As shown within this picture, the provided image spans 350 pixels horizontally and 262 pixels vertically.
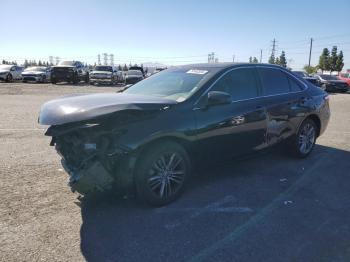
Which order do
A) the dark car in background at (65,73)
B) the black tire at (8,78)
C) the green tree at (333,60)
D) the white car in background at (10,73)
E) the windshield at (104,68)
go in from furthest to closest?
1. the green tree at (333,60)
2. the black tire at (8,78)
3. the white car in background at (10,73)
4. the windshield at (104,68)
5. the dark car in background at (65,73)

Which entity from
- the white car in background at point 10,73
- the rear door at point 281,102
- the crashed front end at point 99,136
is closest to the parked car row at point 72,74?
the white car in background at point 10,73

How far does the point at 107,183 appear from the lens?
3953 mm

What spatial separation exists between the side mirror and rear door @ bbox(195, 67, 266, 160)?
0.10 metres

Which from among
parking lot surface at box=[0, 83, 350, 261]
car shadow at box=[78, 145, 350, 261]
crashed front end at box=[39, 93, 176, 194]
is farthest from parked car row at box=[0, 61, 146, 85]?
crashed front end at box=[39, 93, 176, 194]

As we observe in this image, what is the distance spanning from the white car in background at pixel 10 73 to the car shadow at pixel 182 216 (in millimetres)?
31668

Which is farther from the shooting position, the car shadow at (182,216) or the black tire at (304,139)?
the black tire at (304,139)

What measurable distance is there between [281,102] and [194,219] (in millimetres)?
2756

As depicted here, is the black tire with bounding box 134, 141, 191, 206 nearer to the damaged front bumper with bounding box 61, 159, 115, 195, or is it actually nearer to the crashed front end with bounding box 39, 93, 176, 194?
the crashed front end with bounding box 39, 93, 176, 194

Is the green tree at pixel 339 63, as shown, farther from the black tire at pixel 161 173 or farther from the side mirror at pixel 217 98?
the black tire at pixel 161 173

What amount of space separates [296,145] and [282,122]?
718 millimetres

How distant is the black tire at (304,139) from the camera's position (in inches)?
252

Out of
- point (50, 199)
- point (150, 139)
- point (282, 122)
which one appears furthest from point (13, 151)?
point (282, 122)

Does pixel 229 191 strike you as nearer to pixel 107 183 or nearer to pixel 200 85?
pixel 200 85

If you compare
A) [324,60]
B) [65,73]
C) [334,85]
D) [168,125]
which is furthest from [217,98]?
[324,60]
